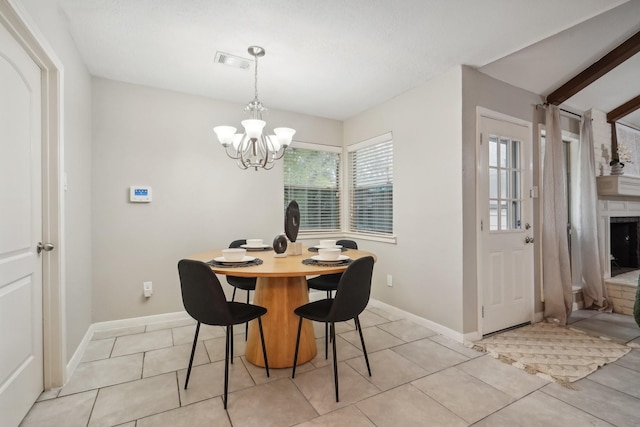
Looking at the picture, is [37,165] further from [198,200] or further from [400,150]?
[400,150]

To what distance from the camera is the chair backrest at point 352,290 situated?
1821 millimetres

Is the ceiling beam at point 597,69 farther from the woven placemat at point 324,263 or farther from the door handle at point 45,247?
the door handle at point 45,247

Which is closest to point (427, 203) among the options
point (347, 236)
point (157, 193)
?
point (347, 236)

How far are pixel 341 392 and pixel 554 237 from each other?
9.08 ft

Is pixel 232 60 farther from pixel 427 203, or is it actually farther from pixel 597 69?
pixel 597 69

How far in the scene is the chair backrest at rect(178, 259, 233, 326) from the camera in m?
1.74

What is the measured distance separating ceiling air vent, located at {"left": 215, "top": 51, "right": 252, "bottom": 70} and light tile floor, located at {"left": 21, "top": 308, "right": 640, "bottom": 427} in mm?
2467

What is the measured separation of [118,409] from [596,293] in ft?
15.7

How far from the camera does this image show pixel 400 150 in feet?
11.2

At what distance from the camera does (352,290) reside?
1.88 m

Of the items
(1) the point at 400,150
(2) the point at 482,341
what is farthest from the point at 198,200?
(2) the point at 482,341

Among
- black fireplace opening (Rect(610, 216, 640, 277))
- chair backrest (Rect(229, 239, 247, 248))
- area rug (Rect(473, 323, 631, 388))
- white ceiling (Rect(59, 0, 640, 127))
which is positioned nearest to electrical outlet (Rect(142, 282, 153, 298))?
chair backrest (Rect(229, 239, 247, 248))

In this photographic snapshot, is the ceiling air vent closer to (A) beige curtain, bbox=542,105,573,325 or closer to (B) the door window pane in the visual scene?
(B) the door window pane

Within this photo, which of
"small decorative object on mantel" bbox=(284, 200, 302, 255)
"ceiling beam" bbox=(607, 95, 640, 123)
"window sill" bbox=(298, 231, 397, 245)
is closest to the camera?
"small decorative object on mantel" bbox=(284, 200, 302, 255)
